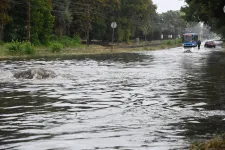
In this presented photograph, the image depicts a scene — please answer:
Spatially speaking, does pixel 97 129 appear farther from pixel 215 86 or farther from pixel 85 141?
pixel 215 86

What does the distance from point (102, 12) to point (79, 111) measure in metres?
83.1

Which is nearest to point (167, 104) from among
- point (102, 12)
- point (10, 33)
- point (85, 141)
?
point (85, 141)

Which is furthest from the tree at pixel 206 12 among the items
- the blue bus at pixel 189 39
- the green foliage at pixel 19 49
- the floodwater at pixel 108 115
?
the blue bus at pixel 189 39

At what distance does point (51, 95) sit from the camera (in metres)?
14.8

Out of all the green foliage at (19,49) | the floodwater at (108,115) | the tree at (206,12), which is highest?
the tree at (206,12)

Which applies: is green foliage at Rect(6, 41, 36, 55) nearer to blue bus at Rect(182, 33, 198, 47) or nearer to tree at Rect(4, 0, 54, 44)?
tree at Rect(4, 0, 54, 44)

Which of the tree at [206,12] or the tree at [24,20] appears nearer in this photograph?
the tree at [206,12]

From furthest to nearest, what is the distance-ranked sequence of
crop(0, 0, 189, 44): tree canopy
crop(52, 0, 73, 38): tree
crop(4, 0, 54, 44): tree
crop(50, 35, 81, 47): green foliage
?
crop(52, 0, 73, 38): tree
crop(50, 35, 81, 47): green foliage
crop(0, 0, 189, 44): tree canopy
crop(4, 0, 54, 44): tree

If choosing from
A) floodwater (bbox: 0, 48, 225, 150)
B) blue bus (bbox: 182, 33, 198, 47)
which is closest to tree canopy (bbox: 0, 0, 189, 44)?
blue bus (bbox: 182, 33, 198, 47)

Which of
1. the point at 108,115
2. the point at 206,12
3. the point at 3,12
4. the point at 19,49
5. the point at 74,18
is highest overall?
the point at 74,18

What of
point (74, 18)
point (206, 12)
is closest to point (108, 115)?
point (206, 12)

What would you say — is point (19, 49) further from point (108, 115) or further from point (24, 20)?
point (108, 115)

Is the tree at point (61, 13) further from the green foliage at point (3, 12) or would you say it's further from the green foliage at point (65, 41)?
the green foliage at point (3, 12)

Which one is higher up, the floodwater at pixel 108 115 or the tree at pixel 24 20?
the tree at pixel 24 20
